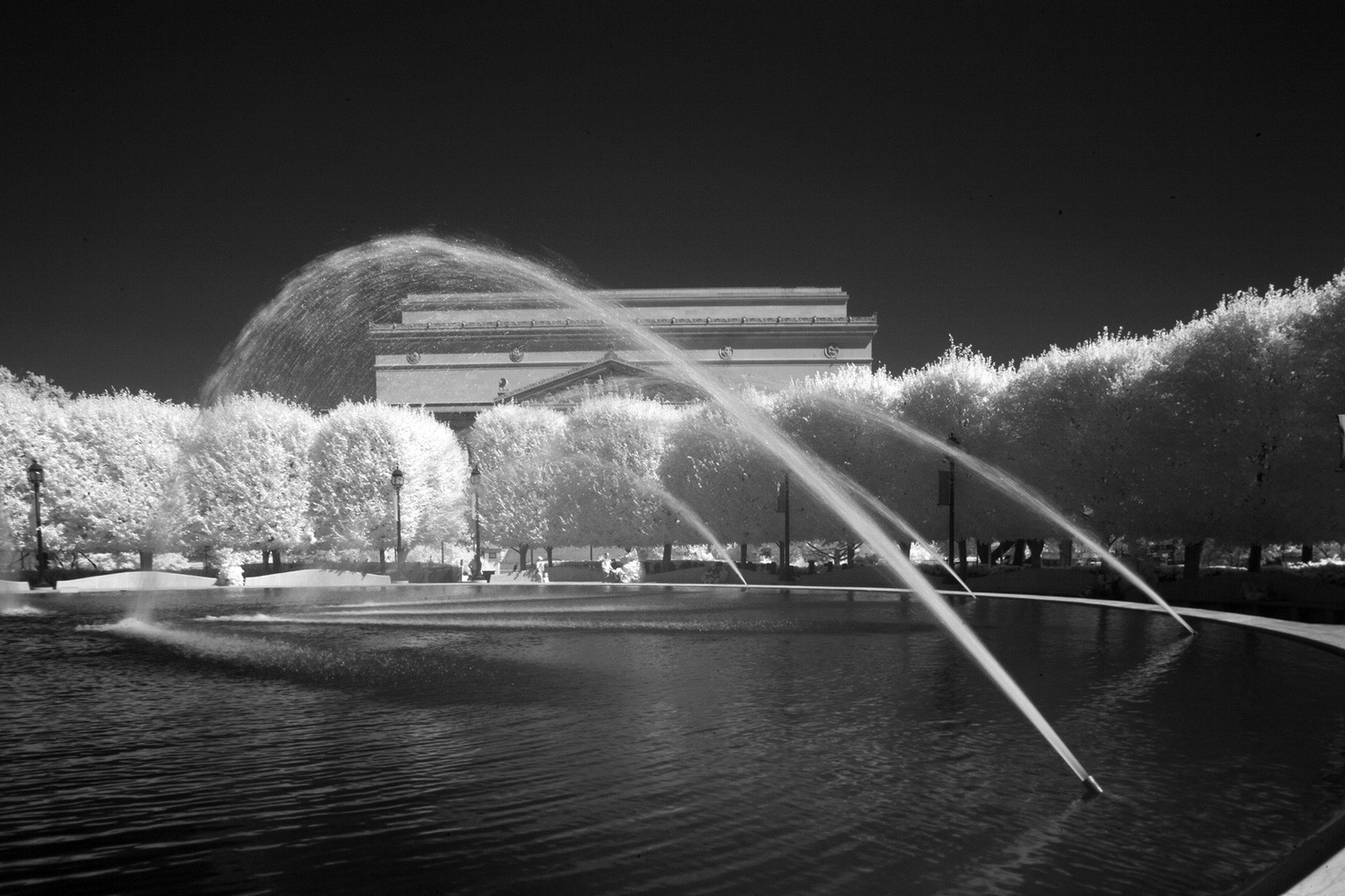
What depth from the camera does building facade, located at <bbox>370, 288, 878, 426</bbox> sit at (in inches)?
3477

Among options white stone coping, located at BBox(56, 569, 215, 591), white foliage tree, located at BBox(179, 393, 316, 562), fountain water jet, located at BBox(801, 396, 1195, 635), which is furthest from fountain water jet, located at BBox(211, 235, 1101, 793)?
white foliage tree, located at BBox(179, 393, 316, 562)

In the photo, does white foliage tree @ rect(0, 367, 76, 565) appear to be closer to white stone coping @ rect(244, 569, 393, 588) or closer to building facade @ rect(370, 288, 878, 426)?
white stone coping @ rect(244, 569, 393, 588)

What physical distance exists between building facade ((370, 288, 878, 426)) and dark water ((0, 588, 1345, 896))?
233 feet

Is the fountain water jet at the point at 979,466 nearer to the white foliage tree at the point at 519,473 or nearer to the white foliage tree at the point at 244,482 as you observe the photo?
the white foliage tree at the point at 519,473

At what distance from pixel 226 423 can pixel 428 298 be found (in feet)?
127

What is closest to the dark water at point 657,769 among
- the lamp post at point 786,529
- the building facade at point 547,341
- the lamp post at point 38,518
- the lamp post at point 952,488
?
the lamp post at point 952,488

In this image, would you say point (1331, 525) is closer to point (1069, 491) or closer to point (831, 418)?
point (1069, 491)

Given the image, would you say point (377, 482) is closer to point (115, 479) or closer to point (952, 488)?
point (115, 479)

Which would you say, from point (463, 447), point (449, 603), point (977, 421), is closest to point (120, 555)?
point (463, 447)

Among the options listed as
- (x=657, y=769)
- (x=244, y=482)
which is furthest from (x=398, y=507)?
(x=657, y=769)

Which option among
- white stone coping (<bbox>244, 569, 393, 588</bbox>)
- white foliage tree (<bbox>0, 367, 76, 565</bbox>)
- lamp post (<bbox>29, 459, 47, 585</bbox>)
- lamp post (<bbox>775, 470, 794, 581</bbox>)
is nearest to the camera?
A: lamp post (<bbox>29, 459, 47, 585</bbox>)

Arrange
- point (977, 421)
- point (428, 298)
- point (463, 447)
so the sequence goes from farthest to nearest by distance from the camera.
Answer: point (428, 298) → point (463, 447) → point (977, 421)

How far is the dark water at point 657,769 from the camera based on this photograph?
6.75 meters

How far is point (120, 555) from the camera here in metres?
54.8
